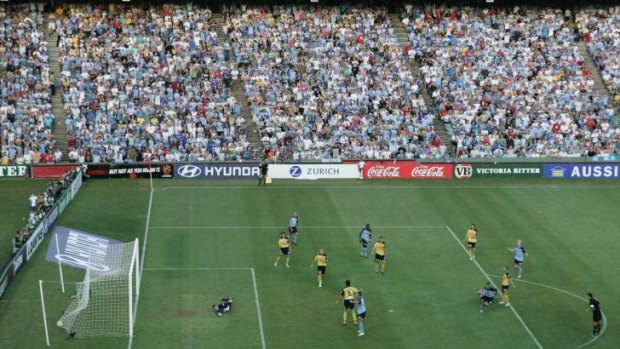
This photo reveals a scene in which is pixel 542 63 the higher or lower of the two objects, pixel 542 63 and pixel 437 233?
the higher

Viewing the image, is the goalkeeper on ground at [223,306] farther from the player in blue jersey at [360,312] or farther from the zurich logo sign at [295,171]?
the zurich logo sign at [295,171]

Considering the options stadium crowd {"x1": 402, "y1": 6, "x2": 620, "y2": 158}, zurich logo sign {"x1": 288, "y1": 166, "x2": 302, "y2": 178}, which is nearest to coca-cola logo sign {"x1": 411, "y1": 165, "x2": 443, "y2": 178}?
stadium crowd {"x1": 402, "y1": 6, "x2": 620, "y2": 158}

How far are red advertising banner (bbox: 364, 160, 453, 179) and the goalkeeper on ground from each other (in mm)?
23348

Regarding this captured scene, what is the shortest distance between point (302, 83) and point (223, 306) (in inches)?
1198

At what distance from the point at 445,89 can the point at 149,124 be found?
18.7 metres

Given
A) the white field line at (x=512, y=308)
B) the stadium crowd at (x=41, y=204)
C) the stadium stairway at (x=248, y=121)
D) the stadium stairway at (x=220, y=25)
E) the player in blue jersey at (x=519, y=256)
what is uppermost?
the stadium stairway at (x=220, y=25)

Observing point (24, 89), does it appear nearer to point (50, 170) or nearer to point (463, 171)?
point (50, 170)

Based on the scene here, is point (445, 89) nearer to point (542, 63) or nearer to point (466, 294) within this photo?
point (542, 63)

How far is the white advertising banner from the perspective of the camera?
59344 millimetres

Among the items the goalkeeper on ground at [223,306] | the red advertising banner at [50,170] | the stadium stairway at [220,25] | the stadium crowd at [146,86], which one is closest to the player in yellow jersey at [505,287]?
the goalkeeper on ground at [223,306]

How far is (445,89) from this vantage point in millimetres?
67375

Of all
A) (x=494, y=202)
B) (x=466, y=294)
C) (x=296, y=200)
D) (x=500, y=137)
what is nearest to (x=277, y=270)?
(x=466, y=294)

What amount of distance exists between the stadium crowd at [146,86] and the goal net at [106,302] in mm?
19544

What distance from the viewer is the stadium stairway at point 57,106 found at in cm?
6122
